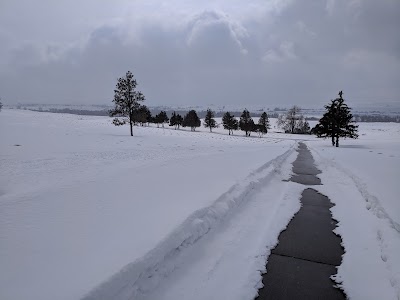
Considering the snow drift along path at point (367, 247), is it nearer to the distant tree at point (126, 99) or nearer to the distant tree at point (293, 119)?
the distant tree at point (126, 99)

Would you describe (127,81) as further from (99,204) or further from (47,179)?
(99,204)

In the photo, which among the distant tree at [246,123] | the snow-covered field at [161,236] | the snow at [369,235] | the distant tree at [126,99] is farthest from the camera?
the distant tree at [246,123]

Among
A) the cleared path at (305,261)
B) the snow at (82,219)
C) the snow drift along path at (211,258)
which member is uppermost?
the snow at (82,219)

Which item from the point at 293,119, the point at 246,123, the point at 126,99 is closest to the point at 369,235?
the point at 126,99

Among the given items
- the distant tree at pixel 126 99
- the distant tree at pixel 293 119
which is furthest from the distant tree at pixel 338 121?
the distant tree at pixel 293 119

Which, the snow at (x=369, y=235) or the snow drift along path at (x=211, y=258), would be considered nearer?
the snow drift along path at (x=211, y=258)

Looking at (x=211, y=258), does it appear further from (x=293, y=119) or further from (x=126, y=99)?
(x=293, y=119)

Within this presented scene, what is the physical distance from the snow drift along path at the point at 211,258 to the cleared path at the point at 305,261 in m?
0.22

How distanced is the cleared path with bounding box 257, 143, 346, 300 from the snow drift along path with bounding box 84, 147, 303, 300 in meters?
0.22

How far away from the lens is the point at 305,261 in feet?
17.4

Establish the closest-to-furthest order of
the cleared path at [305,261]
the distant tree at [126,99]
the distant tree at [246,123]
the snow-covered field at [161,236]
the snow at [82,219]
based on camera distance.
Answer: the snow at [82,219]
the snow-covered field at [161,236]
the cleared path at [305,261]
the distant tree at [126,99]
the distant tree at [246,123]

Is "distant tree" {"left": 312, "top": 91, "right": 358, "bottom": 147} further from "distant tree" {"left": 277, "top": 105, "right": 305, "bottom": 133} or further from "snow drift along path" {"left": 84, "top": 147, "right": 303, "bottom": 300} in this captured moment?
"distant tree" {"left": 277, "top": 105, "right": 305, "bottom": 133}

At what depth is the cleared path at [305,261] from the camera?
435 centimetres

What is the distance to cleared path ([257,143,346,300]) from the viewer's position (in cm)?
435
